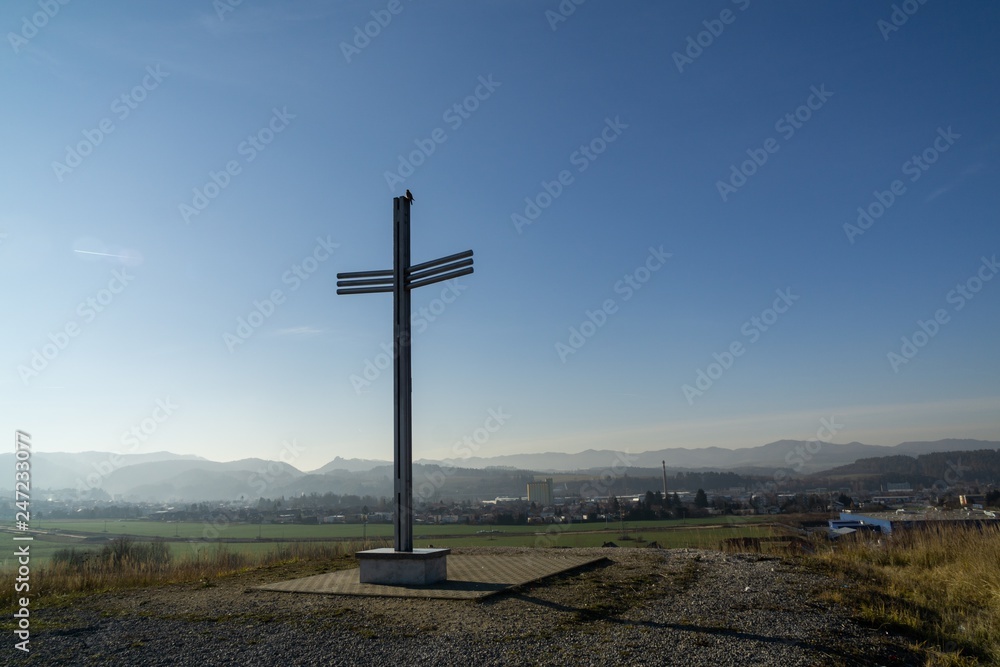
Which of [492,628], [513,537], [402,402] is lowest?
[513,537]

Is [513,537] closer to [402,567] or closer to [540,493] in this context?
[540,493]

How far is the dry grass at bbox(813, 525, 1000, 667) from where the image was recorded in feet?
19.2

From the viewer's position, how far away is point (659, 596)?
26.0ft

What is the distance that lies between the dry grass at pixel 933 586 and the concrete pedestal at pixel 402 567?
537cm

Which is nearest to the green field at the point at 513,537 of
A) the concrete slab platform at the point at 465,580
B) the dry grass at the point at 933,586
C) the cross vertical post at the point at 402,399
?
the concrete slab platform at the point at 465,580

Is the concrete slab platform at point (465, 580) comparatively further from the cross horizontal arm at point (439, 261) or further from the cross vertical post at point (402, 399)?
the cross horizontal arm at point (439, 261)

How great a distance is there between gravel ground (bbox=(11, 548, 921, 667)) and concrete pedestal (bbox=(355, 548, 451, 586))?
42.9 inches

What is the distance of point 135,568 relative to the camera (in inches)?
441

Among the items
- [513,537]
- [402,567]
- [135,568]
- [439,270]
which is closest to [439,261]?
[439,270]

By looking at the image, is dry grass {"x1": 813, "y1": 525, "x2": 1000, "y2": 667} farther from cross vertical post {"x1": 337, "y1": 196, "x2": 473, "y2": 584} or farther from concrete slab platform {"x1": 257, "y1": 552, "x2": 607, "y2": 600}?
cross vertical post {"x1": 337, "y1": 196, "x2": 473, "y2": 584}

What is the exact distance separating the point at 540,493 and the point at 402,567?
46.7 ft

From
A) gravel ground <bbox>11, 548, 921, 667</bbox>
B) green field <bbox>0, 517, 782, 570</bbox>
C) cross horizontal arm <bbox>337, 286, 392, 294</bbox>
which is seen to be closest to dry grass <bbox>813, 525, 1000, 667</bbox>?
gravel ground <bbox>11, 548, 921, 667</bbox>

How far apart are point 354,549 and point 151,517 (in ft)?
118

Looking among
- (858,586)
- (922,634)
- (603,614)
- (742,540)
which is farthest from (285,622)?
(742,540)
